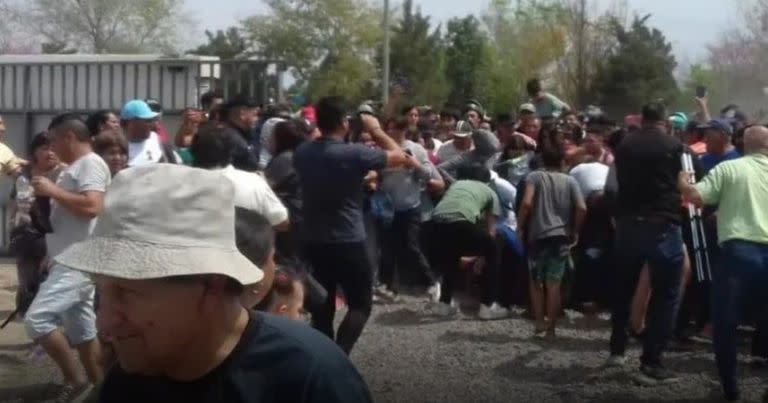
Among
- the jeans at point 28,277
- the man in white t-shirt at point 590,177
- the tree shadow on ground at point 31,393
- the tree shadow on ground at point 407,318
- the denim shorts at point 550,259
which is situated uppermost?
the man in white t-shirt at point 590,177

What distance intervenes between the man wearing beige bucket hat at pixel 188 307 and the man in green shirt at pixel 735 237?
6339 mm

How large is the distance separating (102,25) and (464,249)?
37.6 metres

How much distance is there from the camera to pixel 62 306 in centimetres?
780

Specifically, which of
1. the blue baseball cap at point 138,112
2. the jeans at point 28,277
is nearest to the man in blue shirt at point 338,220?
the blue baseball cap at point 138,112

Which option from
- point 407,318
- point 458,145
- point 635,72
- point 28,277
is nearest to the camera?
point 28,277

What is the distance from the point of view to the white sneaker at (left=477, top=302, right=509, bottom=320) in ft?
39.0

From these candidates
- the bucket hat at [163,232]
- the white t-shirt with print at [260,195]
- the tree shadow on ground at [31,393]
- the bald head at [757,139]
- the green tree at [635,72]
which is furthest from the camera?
the green tree at [635,72]

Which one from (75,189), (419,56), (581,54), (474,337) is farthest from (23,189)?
(419,56)

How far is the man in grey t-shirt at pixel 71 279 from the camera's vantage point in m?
7.79

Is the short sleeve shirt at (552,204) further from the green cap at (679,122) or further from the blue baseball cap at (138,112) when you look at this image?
the green cap at (679,122)

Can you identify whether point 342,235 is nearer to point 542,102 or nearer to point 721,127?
point 721,127

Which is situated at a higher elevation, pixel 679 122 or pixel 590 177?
pixel 679 122

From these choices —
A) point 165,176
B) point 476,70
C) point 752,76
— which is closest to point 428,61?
point 476,70

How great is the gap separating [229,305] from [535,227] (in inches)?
338
